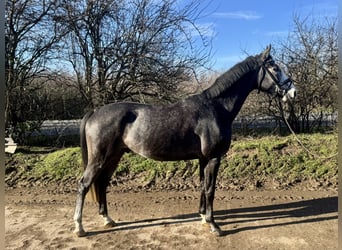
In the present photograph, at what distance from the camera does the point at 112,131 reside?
3.81m

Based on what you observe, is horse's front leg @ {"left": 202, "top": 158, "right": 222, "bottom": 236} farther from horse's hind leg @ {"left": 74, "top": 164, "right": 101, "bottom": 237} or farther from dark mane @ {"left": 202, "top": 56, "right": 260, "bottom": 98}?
horse's hind leg @ {"left": 74, "top": 164, "right": 101, "bottom": 237}

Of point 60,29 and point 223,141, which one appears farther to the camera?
point 60,29

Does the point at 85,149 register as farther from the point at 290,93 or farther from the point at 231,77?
the point at 290,93

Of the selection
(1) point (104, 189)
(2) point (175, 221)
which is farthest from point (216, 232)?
(1) point (104, 189)

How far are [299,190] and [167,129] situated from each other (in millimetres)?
2917

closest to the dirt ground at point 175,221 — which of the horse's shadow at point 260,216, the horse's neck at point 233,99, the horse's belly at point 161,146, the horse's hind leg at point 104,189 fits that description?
the horse's shadow at point 260,216

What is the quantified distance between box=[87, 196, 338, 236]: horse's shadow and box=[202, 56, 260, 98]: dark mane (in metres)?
Answer: 1.61

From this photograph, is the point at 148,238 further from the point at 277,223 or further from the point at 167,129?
the point at 277,223

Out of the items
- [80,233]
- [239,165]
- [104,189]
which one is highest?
[104,189]

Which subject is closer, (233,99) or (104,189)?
(233,99)

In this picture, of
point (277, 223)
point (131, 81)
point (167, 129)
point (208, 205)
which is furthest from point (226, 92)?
point (131, 81)

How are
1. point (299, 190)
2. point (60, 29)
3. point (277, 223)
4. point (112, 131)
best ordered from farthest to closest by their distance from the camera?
point (60, 29) < point (299, 190) < point (277, 223) < point (112, 131)

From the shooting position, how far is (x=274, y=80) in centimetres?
397

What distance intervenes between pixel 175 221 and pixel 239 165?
2.32 meters
